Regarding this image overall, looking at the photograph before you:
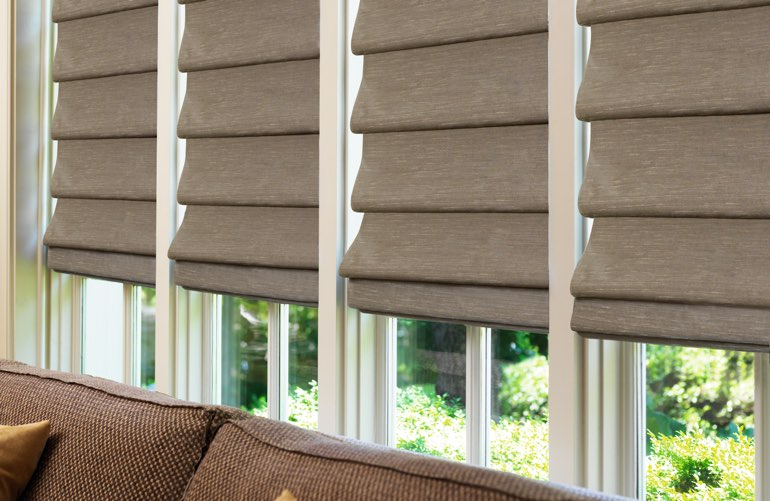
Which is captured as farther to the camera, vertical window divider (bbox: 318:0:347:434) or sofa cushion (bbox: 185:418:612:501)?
vertical window divider (bbox: 318:0:347:434)

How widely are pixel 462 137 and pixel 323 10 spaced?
1.74 feet

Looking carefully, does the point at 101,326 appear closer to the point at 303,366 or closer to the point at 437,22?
the point at 303,366

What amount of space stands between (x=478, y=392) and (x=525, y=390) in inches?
4.8

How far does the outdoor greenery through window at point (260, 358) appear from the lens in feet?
7.66

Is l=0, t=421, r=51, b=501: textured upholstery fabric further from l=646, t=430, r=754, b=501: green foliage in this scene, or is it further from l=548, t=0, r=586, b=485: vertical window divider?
l=646, t=430, r=754, b=501: green foliage

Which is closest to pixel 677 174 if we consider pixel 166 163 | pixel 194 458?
pixel 194 458

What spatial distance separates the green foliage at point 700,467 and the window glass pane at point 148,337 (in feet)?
5.70

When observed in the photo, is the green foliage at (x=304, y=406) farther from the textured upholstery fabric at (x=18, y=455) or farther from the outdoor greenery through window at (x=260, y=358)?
the textured upholstery fabric at (x=18, y=455)

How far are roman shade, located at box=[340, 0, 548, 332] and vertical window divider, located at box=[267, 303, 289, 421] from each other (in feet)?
1.42

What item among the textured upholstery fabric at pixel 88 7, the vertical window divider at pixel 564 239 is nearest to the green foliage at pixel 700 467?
the vertical window divider at pixel 564 239

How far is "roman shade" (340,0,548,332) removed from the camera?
5.75ft

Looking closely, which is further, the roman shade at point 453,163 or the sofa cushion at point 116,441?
the roman shade at point 453,163

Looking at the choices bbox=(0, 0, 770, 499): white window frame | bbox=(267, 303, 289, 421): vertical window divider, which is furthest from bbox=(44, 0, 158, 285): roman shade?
bbox=(267, 303, 289, 421): vertical window divider

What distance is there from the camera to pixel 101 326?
9.89 ft
